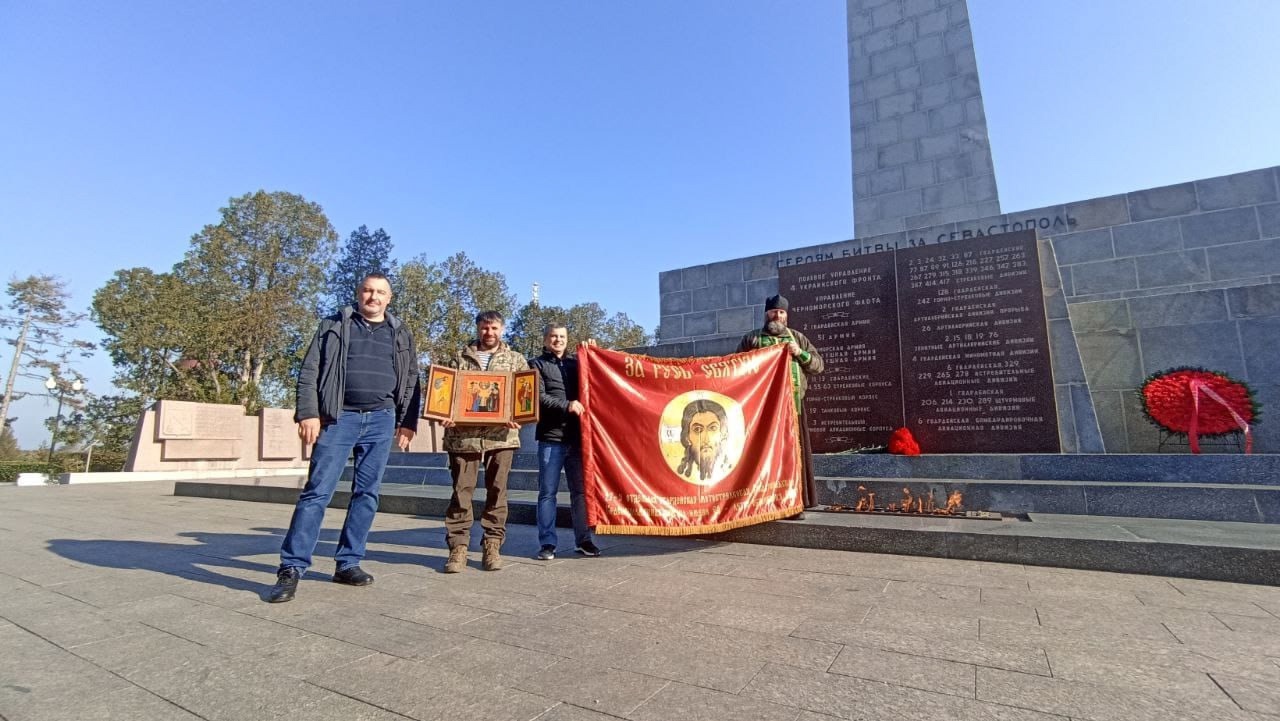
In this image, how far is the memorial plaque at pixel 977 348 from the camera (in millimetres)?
7111

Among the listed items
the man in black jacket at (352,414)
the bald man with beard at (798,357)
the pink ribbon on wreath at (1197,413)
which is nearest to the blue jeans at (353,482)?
the man in black jacket at (352,414)

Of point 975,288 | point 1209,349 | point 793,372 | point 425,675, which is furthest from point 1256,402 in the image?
point 425,675

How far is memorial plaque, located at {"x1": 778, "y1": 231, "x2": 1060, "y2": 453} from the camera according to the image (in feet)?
23.6

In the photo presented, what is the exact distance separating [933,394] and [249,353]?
38.8m

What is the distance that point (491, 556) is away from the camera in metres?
4.38

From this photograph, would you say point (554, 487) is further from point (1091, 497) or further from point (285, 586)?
point (1091, 497)

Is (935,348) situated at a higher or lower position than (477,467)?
higher

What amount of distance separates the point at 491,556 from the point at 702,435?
76.6 inches

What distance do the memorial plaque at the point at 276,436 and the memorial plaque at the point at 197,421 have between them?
2.70ft

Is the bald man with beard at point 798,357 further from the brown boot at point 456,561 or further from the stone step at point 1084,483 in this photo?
the brown boot at point 456,561

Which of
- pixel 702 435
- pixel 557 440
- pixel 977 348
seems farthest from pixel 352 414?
pixel 977 348

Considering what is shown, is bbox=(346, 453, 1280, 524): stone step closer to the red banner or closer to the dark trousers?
the red banner

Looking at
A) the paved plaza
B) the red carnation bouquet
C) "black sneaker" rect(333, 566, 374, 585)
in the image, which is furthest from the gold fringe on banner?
the red carnation bouquet

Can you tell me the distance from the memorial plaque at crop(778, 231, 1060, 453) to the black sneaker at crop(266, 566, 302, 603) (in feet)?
21.8
